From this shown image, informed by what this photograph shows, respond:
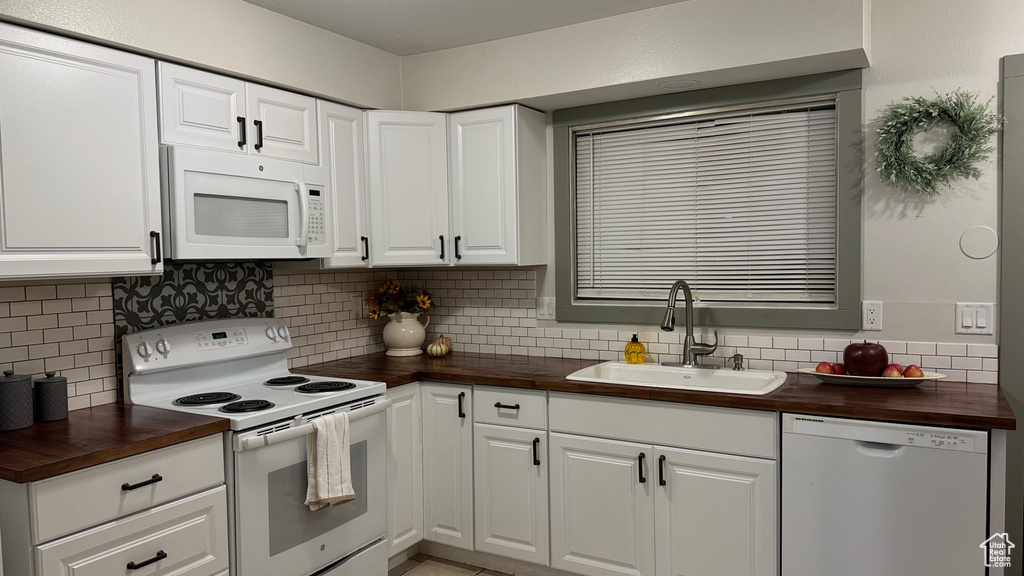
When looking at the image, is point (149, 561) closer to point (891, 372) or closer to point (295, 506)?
point (295, 506)

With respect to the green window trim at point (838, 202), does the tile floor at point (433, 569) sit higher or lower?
lower

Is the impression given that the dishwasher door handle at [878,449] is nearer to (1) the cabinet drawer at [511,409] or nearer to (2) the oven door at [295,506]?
(1) the cabinet drawer at [511,409]

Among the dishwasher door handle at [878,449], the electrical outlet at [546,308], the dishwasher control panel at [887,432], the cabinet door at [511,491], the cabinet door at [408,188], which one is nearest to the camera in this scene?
the dishwasher control panel at [887,432]

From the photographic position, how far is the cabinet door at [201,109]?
2.53m

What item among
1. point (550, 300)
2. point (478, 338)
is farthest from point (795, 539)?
point (478, 338)

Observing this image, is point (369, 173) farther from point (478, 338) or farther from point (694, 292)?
point (694, 292)

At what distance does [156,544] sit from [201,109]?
1.49 meters

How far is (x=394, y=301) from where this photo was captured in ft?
12.6

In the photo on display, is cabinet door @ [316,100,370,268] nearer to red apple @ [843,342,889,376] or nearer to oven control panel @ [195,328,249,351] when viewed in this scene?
oven control panel @ [195,328,249,351]

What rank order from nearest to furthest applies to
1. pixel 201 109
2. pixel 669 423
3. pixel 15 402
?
pixel 15 402 < pixel 201 109 < pixel 669 423

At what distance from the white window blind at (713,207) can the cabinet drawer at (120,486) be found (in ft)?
6.42

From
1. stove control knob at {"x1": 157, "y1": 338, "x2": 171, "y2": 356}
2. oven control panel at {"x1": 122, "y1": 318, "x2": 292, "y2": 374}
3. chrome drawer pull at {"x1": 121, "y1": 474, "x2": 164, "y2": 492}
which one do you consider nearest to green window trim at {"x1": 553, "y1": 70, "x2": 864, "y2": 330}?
oven control panel at {"x1": 122, "y1": 318, "x2": 292, "y2": 374}

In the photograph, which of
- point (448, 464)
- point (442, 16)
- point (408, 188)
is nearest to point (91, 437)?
point (448, 464)

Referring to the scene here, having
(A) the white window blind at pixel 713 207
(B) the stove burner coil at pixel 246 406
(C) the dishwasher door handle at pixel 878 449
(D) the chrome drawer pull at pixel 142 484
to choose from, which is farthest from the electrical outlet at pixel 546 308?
(D) the chrome drawer pull at pixel 142 484
